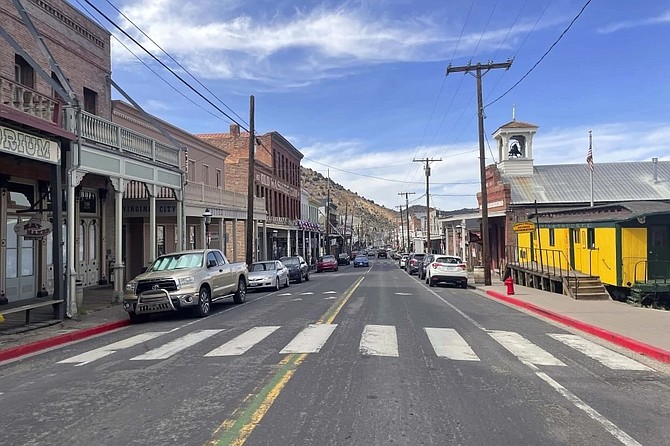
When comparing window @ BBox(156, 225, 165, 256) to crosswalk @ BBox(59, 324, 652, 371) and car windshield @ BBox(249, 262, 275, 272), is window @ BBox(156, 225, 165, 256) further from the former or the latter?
crosswalk @ BBox(59, 324, 652, 371)

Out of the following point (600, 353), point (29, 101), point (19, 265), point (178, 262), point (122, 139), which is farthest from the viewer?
point (122, 139)

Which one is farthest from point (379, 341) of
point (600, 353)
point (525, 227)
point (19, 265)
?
point (525, 227)

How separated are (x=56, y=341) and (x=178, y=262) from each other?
471 cm

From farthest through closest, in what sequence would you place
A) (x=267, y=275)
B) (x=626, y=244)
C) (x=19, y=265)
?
(x=267, y=275), (x=626, y=244), (x=19, y=265)

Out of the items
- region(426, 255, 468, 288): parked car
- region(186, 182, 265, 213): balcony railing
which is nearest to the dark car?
region(186, 182, 265, 213): balcony railing

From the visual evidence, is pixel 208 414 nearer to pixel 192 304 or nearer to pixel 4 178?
Result: pixel 192 304

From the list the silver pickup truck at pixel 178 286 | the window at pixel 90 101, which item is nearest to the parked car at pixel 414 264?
the window at pixel 90 101

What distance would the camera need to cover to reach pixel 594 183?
41438mm

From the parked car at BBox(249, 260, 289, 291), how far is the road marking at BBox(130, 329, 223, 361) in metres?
13.5

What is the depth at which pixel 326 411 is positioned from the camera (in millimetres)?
6020

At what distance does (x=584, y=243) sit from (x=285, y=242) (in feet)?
143

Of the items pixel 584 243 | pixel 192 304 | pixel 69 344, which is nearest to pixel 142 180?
pixel 192 304

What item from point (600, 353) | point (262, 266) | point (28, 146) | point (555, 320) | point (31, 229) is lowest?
point (555, 320)

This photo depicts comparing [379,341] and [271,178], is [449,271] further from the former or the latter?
[271,178]
